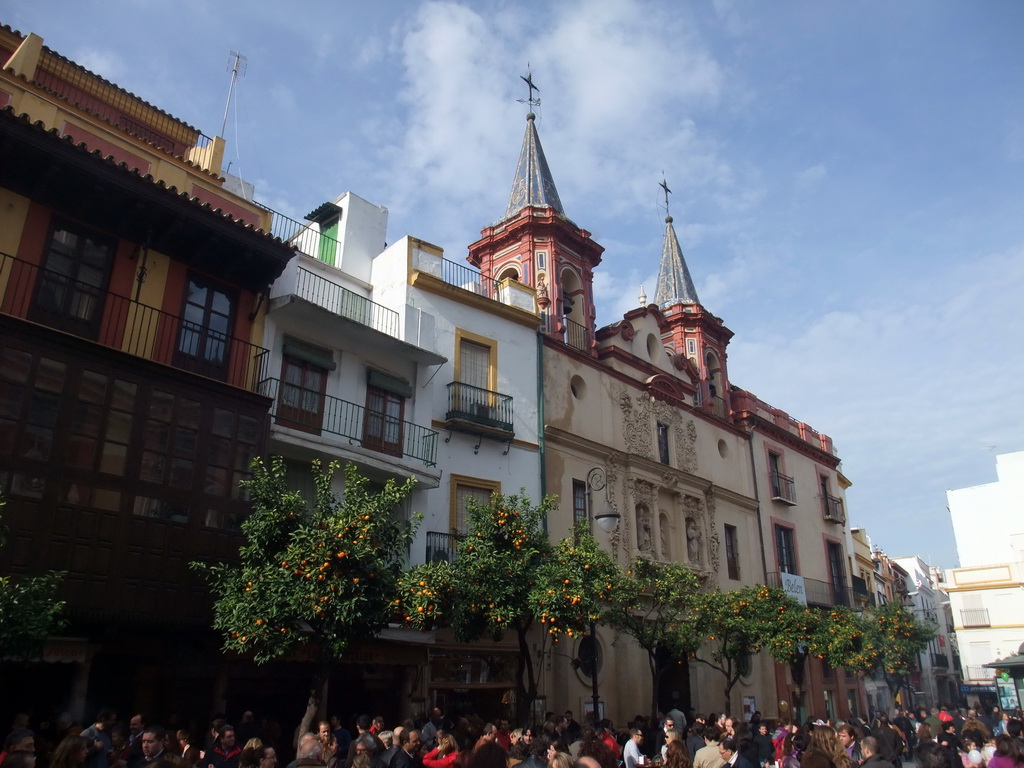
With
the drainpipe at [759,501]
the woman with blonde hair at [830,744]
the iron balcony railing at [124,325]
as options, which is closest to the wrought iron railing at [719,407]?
the drainpipe at [759,501]

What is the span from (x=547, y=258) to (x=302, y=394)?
426 inches

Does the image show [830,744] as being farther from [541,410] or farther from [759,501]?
[759,501]

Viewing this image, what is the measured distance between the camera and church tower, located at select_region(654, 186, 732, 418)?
3238 cm

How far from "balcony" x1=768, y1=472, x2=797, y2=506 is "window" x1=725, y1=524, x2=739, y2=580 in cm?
359

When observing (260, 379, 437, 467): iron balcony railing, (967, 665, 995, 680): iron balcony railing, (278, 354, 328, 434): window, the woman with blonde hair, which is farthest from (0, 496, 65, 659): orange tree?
(967, 665, 995, 680): iron balcony railing

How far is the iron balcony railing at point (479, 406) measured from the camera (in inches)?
819

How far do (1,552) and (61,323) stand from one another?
13.4ft

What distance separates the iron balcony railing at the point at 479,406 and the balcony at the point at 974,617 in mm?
36408

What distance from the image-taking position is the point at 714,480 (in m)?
29.6

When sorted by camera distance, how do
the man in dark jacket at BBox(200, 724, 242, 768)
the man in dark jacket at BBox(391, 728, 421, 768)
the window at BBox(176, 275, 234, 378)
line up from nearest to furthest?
the man in dark jacket at BBox(391, 728, 421, 768), the man in dark jacket at BBox(200, 724, 242, 768), the window at BBox(176, 275, 234, 378)

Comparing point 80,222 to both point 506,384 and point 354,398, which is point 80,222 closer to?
point 354,398

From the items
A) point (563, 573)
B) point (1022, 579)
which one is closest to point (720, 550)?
point (563, 573)

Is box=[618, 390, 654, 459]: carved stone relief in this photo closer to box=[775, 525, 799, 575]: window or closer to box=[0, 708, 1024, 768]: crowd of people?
box=[775, 525, 799, 575]: window

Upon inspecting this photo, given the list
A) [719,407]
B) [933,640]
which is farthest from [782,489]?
[933,640]
